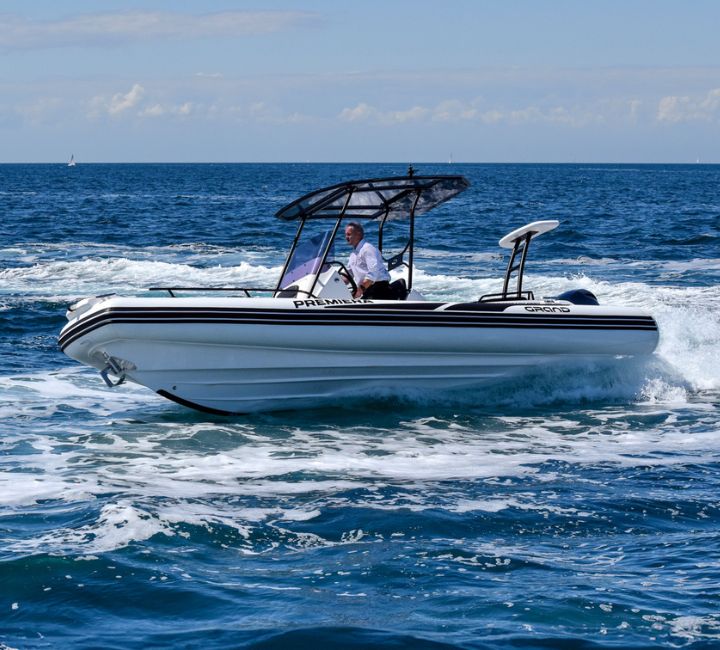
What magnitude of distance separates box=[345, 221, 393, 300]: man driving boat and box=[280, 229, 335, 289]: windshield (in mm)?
228

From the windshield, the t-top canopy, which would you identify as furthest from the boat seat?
the t-top canopy

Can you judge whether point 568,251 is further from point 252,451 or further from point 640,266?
point 252,451

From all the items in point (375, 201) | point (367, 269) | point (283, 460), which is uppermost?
point (375, 201)

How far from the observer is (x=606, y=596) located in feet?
20.1

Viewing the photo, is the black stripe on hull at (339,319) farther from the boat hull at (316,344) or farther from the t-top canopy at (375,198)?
the t-top canopy at (375,198)

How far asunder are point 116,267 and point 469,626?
1792 centimetres

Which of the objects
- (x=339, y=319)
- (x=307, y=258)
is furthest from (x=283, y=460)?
(x=307, y=258)

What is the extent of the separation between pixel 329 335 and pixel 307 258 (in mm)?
1014

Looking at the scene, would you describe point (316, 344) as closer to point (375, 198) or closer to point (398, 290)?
point (398, 290)

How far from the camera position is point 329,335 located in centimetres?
1052

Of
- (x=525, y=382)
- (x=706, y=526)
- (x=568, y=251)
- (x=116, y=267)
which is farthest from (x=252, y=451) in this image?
(x=568, y=251)

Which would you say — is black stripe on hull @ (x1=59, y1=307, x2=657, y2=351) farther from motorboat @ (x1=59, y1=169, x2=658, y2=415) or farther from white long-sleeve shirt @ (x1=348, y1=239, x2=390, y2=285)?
white long-sleeve shirt @ (x1=348, y1=239, x2=390, y2=285)

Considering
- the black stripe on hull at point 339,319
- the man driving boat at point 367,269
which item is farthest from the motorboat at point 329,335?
the man driving boat at point 367,269

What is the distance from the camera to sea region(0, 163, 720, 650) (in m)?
5.84
